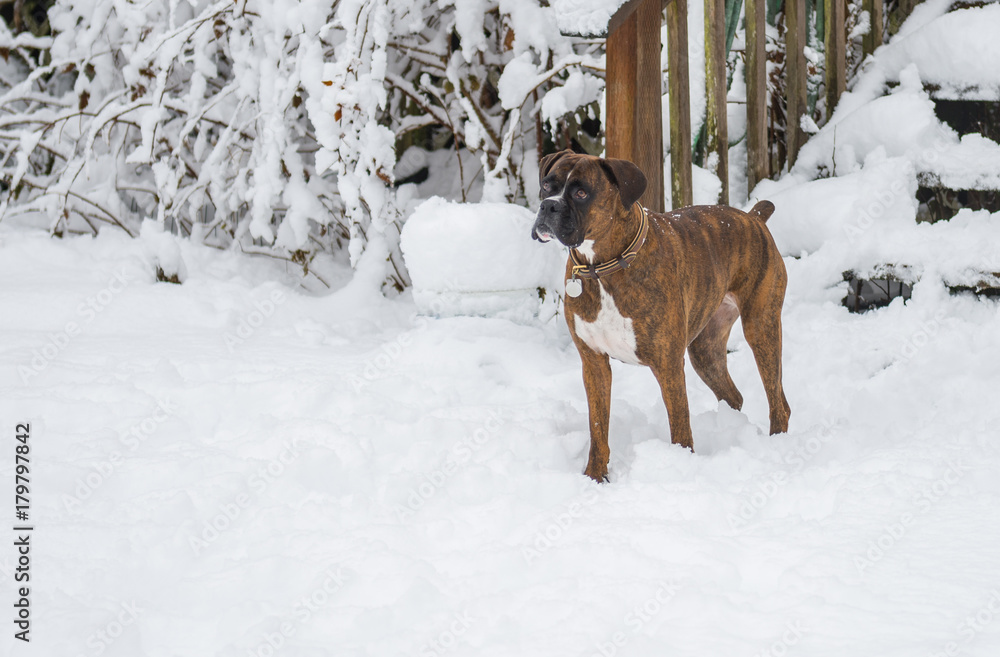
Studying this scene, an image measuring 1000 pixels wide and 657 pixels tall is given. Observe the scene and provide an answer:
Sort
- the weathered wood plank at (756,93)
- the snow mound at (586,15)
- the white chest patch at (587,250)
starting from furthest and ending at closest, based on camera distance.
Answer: the weathered wood plank at (756,93), the snow mound at (586,15), the white chest patch at (587,250)

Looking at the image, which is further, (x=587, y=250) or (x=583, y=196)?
(x=587, y=250)

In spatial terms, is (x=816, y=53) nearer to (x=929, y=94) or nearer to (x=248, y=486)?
(x=929, y=94)

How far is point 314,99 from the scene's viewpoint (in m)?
4.35

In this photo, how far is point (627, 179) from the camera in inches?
96.0

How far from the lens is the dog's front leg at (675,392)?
2584 mm

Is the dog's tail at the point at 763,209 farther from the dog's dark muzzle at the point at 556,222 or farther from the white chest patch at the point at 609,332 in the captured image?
the dog's dark muzzle at the point at 556,222

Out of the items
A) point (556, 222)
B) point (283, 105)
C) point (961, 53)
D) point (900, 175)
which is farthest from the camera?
point (283, 105)

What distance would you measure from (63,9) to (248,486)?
443 cm

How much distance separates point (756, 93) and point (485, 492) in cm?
288

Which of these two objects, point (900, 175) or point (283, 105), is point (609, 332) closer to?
point (900, 175)

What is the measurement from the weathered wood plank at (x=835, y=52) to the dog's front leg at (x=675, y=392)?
9.49 ft

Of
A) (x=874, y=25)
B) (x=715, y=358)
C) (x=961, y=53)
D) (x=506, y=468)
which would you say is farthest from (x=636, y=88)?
(x=874, y=25)

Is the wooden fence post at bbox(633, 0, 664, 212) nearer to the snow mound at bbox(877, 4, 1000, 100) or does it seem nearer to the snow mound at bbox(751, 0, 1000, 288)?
the snow mound at bbox(751, 0, 1000, 288)

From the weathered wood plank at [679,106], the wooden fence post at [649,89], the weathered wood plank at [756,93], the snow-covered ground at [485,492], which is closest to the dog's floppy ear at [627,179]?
the snow-covered ground at [485,492]
